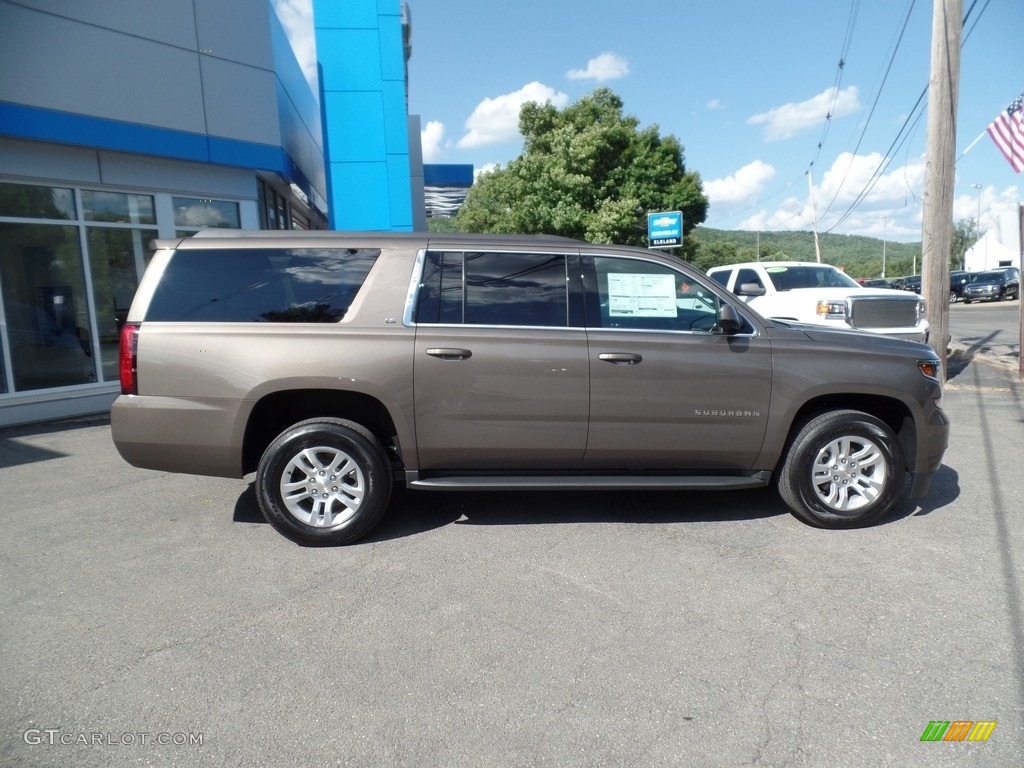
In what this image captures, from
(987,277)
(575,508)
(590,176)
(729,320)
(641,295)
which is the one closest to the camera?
(729,320)

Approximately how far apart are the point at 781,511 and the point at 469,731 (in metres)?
3.20

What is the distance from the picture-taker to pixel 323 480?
426 centimetres

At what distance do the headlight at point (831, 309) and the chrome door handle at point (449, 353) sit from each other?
287 inches

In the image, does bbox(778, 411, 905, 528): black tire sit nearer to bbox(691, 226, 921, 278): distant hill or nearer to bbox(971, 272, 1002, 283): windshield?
bbox(971, 272, 1002, 283): windshield

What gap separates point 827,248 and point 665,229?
409 ft

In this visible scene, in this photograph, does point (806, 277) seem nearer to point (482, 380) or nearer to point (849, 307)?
point (849, 307)

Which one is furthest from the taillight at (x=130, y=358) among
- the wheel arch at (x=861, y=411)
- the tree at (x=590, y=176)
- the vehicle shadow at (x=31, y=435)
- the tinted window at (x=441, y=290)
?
the tree at (x=590, y=176)

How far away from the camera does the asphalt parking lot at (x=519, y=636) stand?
2.50 meters

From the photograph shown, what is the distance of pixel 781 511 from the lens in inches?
193

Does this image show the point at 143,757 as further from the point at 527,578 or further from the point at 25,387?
the point at 25,387

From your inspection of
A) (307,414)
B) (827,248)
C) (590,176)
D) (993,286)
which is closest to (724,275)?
(307,414)

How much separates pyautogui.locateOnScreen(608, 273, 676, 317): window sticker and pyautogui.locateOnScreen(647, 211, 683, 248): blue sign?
14827mm

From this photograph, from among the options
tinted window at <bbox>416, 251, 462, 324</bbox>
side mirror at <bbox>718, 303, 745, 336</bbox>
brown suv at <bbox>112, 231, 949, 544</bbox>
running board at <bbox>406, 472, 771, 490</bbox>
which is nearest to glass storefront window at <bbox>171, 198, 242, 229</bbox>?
brown suv at <bbox>112, 231, 949, 544</bbox>

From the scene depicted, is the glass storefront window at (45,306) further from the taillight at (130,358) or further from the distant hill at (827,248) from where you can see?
the distant hill at (827,248)
